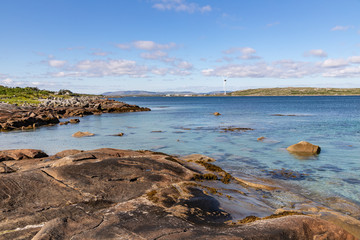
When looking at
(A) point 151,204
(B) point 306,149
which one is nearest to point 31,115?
(B) point 306,149

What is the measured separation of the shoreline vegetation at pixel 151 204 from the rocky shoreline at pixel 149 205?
3 cm

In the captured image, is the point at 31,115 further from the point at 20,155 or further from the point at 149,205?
the point at 149,205

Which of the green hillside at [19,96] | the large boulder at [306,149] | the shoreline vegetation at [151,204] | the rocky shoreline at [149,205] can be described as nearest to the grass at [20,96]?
the green hillside at [19,96]

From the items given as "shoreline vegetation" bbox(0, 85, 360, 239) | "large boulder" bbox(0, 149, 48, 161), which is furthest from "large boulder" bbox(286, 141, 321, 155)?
"large boulder" bbox(0, 149, 48, 161)

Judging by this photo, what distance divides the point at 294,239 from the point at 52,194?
8.57 meters

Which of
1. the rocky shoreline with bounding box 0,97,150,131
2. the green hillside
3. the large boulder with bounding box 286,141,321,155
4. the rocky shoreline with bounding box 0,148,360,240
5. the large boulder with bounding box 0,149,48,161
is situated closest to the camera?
the rocky shoreline with bounding box 0,148,360,240

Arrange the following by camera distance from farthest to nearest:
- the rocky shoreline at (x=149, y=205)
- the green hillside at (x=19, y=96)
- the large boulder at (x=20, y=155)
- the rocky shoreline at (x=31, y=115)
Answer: the green hillside at (x=19, y=96), the rocky shoreline at (x=31, y=115), the large boulder at (x=20, y=155), the rocky shoreline at (x=149, y=205)

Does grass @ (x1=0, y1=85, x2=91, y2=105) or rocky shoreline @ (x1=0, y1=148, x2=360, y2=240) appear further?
grass @ (x1=0, y1=85, x2=91, y2=105)

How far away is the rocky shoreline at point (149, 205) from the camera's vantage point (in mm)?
7117

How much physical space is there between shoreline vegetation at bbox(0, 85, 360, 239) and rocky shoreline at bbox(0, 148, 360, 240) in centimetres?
3

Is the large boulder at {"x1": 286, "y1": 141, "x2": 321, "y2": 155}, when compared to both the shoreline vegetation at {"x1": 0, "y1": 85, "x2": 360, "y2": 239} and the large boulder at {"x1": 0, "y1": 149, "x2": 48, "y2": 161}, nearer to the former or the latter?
the shoreline vegetation at {"x1": 0, "y1": 85, "x2": 360, "y2": 239}

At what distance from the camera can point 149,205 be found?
9109mm

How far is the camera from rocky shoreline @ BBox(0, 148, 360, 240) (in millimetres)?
7117

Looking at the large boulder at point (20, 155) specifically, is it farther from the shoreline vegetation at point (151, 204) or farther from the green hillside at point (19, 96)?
the green hillside at point (19, 96)
